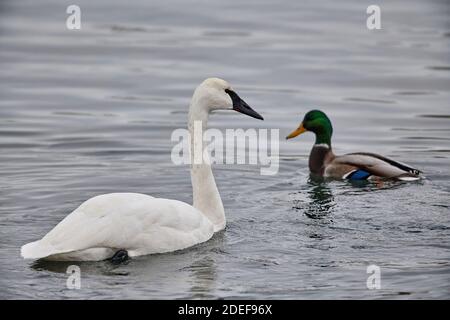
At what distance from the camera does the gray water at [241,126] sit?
8.94m

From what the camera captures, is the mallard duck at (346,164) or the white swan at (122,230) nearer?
the white swan at (122,230)

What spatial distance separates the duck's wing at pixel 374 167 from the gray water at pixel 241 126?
6.5 inches

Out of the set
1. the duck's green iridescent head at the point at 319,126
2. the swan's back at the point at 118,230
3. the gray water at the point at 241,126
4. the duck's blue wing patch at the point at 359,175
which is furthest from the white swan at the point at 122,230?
the duck's green iridescent head at the point at 319,126

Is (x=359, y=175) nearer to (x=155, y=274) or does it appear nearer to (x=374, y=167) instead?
(x=374, y=167)

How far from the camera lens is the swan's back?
355 inches

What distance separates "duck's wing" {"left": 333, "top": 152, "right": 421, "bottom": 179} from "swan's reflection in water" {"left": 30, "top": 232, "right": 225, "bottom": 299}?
389 centimetres

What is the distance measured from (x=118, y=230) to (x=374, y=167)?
4.73 meters

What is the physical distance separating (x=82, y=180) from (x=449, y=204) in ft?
13.6

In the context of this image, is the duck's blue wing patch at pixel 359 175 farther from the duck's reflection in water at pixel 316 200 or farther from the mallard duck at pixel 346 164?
the duck's reflection in water at pixel 316 200

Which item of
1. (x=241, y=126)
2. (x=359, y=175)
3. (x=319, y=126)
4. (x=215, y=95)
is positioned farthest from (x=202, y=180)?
(x=241, y=126)

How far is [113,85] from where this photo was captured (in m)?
19.2

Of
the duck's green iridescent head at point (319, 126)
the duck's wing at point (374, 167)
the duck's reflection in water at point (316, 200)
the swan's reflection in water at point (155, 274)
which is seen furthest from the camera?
the duck's green iridescent head at point (319, 126)

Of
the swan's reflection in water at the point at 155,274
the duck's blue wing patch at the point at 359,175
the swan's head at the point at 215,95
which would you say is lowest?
the swan's reflection in water at the point at 155,274

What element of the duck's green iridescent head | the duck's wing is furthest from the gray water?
the duck's green iridescent head
